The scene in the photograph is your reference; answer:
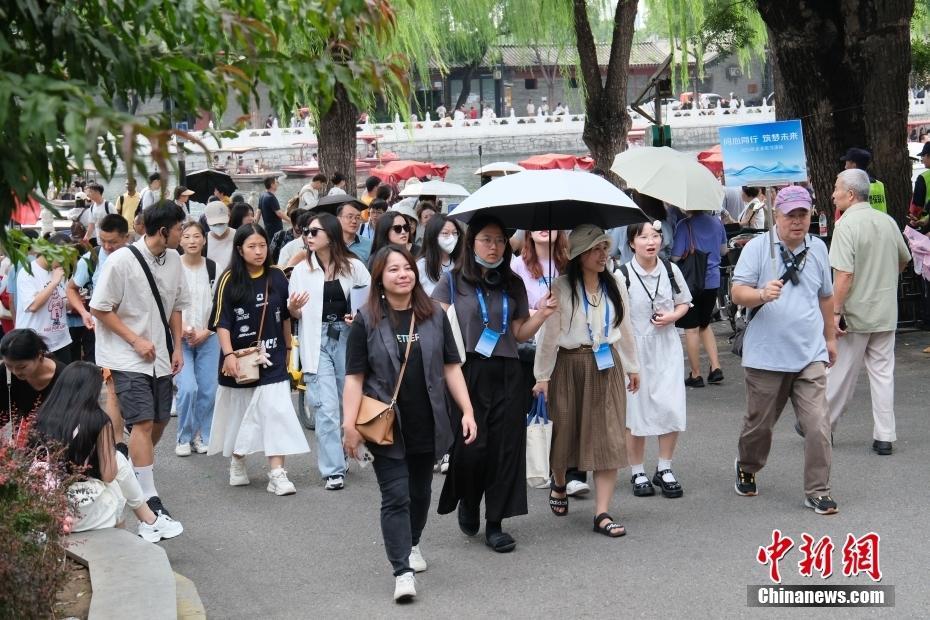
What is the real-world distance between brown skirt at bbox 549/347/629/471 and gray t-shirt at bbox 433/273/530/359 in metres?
0.41

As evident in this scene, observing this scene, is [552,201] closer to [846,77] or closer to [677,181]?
[677,181]

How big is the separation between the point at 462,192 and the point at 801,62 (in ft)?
→ 14.6

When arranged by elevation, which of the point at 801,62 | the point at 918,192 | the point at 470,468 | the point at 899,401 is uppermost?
the point at 801,62

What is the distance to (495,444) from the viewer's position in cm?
642

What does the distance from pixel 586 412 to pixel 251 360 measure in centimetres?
247

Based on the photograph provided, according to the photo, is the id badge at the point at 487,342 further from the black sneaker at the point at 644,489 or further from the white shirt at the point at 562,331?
the black sneaker at the point at 644,489

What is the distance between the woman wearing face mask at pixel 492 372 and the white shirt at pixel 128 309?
1930 millimetres

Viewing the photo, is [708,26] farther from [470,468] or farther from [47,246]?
[47,246]

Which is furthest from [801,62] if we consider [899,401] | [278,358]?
[278,358]

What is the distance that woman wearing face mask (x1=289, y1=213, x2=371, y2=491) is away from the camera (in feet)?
26.8

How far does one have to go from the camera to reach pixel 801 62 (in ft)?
39.6

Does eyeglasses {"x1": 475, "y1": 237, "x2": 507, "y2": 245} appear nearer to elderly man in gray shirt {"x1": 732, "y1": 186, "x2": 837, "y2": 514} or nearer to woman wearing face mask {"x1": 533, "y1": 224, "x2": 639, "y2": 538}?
woman wearing face mask {"x1": 533, "y1": 224, "x2": 639, "y2": 538}

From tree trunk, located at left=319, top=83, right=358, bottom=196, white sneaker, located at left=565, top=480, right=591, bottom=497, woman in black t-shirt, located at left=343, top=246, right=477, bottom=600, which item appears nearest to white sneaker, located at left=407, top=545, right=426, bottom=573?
woman in black t-shirt, located at left=343, top=246, right=477, bottom=600

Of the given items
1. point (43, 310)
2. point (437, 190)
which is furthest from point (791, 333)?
point (437, 190)
